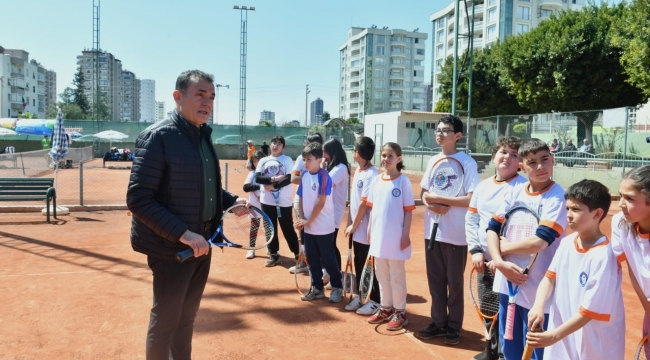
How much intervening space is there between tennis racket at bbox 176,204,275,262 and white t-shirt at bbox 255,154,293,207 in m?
3.11

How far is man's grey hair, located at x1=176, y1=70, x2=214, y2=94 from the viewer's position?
10.9 feet

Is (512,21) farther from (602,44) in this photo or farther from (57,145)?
(57,145)

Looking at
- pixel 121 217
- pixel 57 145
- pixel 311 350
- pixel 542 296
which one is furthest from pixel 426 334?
pixel 57 145

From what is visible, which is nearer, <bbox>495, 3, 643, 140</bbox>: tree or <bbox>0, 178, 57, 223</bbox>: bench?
<bbox>0, 178, 57, 223</bbox>: bench

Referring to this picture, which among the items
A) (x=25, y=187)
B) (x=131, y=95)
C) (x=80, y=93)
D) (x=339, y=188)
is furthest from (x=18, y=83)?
(x=339, y=188)

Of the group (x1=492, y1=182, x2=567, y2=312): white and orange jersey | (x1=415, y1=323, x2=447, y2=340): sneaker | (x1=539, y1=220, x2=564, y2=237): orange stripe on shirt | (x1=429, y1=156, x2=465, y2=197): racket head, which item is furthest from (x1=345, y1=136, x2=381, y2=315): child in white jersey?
(x1=539, y1=220, x2=564, y2=237): orange stripe on shirt

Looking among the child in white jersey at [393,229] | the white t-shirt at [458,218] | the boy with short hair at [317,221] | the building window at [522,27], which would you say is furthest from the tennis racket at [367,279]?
the building window at [522,27]

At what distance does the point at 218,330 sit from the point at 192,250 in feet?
7.36

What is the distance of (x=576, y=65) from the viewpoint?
26.5 m

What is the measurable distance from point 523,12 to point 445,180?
83713 millimetres

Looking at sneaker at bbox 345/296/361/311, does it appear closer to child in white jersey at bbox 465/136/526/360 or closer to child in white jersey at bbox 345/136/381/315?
child in white jersey at bbox 345/136/381/315

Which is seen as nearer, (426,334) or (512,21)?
(426,334)

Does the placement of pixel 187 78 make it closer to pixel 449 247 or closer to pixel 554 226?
pixel 554 226

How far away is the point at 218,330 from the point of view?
5062mm
